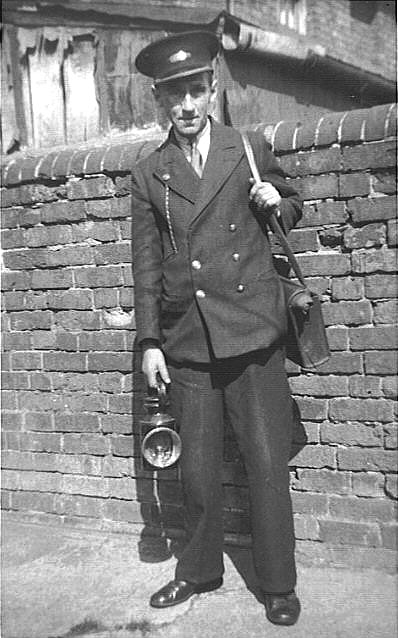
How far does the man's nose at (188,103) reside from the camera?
105 inches

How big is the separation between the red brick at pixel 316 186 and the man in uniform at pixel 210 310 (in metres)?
0.25

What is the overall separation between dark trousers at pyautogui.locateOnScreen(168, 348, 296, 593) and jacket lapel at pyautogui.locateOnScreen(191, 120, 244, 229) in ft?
2.20

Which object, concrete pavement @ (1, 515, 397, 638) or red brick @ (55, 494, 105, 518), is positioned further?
red brick @ (55, 494, 105, 518)

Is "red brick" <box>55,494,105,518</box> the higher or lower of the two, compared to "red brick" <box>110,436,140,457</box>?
lower

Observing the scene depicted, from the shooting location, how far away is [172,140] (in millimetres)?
2855

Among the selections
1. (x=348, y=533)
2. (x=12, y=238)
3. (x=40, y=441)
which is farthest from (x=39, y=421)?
(x=348, y=533)

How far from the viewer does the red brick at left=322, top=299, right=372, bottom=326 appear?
2.99 meters

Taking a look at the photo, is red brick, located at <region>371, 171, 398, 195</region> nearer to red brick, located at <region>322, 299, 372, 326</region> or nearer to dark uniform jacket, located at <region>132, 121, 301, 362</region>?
dark uniform jacket, located at <region>132, 121, 301, 362</region>

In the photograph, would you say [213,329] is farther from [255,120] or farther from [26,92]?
[255,120]

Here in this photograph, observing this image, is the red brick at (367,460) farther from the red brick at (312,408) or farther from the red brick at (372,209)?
the red brick at (372,209)

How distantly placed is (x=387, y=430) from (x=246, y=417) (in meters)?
0.71

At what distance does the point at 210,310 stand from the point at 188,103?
2.77 ft

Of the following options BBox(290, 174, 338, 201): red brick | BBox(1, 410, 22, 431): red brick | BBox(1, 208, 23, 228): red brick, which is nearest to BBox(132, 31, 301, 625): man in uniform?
BBox(290, 174, 338, 201): red brick

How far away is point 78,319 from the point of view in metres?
3.64
